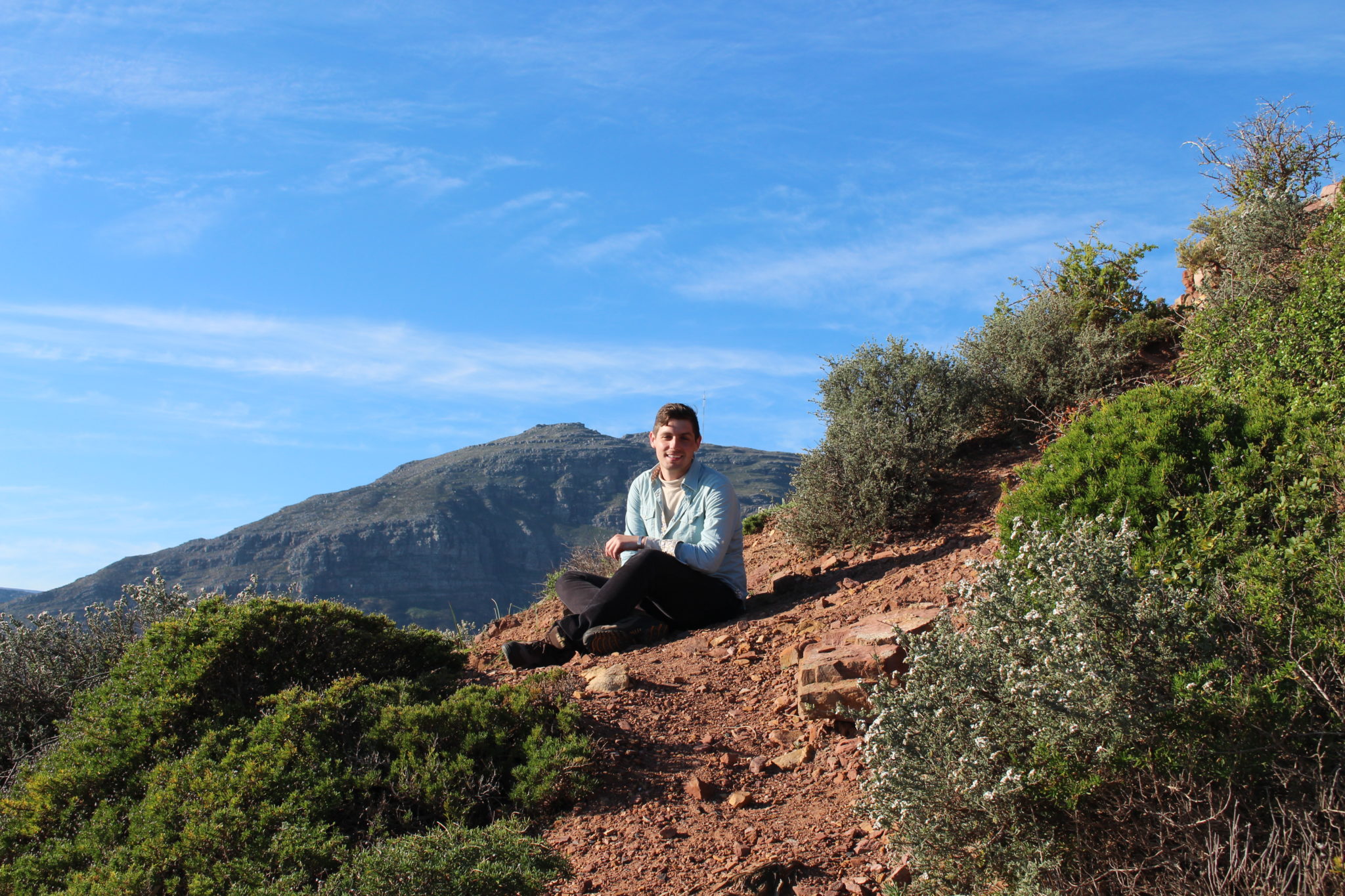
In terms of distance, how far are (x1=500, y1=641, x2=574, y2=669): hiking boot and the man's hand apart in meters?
0.70

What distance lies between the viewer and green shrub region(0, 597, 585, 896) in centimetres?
368

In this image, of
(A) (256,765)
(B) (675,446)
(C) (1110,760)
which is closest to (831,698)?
(C) (1110,760)

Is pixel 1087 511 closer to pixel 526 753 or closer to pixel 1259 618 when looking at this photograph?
pixel 1259 618

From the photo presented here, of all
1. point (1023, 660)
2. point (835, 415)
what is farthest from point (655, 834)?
point (835, 415)

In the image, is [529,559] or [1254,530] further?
[529,559]

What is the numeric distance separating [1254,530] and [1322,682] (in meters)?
1.70

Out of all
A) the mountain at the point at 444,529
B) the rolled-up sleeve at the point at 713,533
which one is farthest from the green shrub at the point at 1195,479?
the mountain at the point at 444,529

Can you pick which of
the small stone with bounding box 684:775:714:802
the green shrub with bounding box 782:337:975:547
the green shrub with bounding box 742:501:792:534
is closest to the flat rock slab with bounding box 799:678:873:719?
the small stone with bounding box 684:775:714:802

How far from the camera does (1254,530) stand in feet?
15.1

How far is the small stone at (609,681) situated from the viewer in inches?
204

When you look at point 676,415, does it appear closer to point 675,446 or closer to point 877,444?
point 675,446

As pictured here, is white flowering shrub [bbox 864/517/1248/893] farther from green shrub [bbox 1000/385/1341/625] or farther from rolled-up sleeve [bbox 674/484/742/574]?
rolled-up sleeve [bbox 674/484/742/574]

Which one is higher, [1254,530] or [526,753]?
[1254,530]

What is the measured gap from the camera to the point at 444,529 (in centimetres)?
7925
